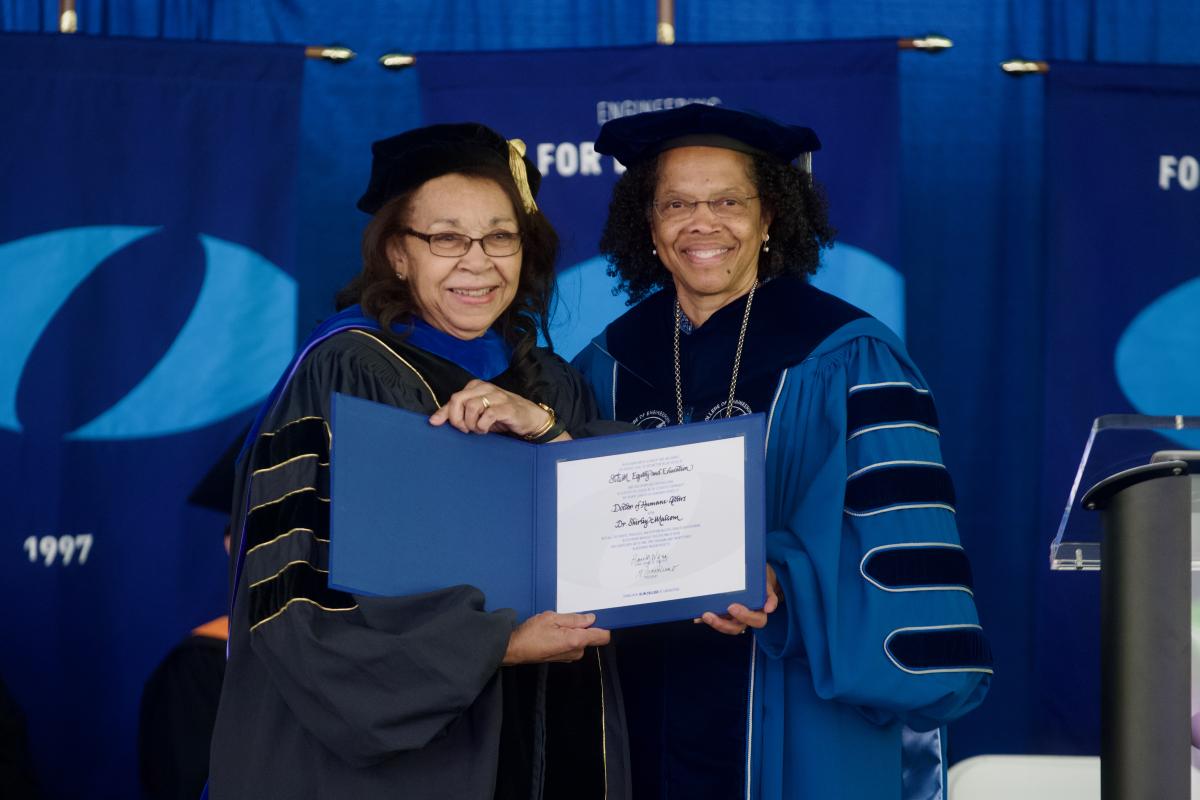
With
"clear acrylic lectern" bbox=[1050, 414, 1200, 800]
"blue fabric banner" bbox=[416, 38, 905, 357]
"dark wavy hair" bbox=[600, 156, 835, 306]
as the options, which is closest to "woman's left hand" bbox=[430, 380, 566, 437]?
"dark wavy hair" bbox=[600, 156, 835, 306]

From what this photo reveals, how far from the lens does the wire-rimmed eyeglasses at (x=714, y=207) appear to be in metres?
3.06

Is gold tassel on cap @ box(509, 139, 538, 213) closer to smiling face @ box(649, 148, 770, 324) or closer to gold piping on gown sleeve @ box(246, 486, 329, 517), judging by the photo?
smiling face @ box(649, 148, 770, 324)

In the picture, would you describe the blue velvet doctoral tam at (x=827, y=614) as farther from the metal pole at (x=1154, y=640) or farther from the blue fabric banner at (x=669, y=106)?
the blue fabric banner at (x=669, y=106)

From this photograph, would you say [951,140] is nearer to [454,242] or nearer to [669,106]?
[669,106]

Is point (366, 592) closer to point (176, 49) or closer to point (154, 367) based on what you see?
point (154, 367)

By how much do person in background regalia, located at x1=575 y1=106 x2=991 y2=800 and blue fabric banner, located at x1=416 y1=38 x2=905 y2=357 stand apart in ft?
3.73

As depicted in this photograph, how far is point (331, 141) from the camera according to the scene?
489cm

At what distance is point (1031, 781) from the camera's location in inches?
119

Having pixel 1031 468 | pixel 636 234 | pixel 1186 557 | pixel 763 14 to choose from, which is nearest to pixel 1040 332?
pixel 1031 468

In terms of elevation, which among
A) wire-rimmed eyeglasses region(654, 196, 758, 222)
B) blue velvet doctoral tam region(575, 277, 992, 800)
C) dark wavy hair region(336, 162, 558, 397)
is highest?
wire-rimmed eyeglasses region(654, 196, 758, 222)

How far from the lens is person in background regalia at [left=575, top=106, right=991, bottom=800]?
2.68m

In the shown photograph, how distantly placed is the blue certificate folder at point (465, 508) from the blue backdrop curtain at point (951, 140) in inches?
94.4

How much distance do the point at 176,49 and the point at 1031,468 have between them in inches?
122

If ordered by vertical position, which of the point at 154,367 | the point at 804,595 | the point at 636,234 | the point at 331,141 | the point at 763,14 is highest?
the point at 763,14
